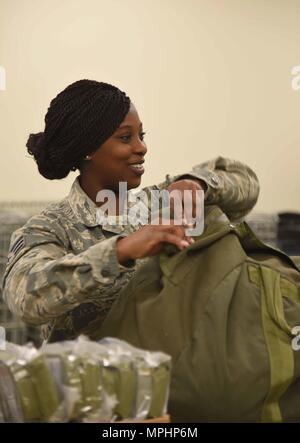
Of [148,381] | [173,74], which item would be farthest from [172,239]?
[173,74]

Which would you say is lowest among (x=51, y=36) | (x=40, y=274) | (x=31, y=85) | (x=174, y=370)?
(x=174, y=370)

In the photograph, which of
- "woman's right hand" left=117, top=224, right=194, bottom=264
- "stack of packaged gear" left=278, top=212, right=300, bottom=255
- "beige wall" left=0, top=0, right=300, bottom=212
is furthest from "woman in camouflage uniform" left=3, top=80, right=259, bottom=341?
"stack of packaged gear" left=278, top=212, right=300, bottom=255

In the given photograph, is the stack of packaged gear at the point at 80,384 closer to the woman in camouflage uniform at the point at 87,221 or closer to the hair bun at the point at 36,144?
the woman in camouflage uniform at the point at 87,221

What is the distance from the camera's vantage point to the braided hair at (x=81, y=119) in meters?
1.71

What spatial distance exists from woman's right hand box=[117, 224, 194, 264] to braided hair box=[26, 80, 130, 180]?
0.47 metres

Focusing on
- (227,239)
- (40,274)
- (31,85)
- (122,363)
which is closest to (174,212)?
(227,239)

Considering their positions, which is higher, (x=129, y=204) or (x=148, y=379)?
(x=129, y=204)

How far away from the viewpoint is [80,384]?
1062mm

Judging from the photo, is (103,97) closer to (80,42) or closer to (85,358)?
(85,358)

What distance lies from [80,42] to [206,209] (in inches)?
78.3

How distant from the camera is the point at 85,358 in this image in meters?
1.08

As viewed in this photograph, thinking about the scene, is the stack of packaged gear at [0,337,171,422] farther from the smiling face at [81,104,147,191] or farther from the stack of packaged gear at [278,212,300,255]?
the stack of packaged gear at [278,212,300,255]

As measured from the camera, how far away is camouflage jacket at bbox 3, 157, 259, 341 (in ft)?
4.27

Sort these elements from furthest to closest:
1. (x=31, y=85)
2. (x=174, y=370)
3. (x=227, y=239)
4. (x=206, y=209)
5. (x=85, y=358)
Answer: (x=31, y=85) < (x=206, y=209) < (x=227, y=239) < (x=174, y=370) < (x=85, y=358)
